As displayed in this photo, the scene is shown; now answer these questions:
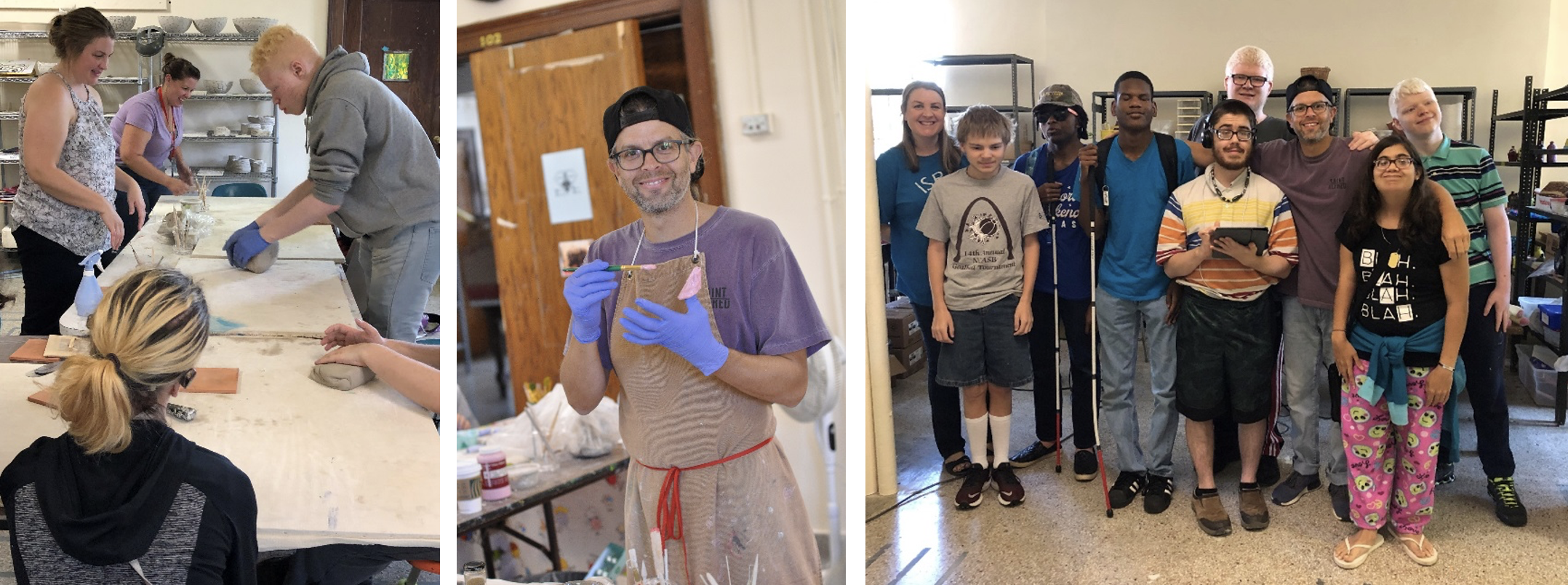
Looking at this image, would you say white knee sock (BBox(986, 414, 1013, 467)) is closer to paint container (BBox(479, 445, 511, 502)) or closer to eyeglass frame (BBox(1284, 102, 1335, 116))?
eyeglass frame (BBox(1284, 102, 1335, 116))

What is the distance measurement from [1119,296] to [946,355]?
1.63 feet

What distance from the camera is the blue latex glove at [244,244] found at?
76.0 inches

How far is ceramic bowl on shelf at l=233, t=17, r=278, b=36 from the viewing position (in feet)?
6.17

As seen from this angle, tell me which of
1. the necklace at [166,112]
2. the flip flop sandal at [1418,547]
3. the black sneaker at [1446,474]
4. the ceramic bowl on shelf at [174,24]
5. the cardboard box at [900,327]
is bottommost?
the flip flop sandal at [1418,547]

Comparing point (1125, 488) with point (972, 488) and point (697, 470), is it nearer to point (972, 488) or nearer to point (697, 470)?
point (972, 488)

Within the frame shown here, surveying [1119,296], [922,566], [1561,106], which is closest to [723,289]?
[922,566]

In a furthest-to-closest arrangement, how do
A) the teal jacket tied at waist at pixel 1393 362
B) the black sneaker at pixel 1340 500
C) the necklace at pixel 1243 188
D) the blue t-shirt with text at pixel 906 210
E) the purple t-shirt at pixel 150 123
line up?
the blue t-shirt with text at pixel 906 210 → the black sneaker at pixel 1340 500 → the necklace at pixel 1243 188 → the teal jacket tied at waist at pixel 1393 362 → the purple t-shirt at pixel 150 123

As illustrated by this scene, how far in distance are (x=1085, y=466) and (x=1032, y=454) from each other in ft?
0.52

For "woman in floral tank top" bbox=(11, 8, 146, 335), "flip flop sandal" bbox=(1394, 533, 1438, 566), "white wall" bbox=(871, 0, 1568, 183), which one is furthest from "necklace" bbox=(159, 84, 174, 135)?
"flip flop sandal" bbox=(1394, 533, 1438, 566)

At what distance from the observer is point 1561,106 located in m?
2.32

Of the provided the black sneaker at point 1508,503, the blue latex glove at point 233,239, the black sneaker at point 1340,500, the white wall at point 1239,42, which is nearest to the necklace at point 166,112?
the blue latex glove at point 233,239

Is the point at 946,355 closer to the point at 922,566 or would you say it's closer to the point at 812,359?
the point at 922,566

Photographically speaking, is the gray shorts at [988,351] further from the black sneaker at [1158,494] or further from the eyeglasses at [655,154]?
the eyeglasses at [655,154]

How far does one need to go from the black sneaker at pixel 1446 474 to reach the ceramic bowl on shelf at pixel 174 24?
2984 millimetres
